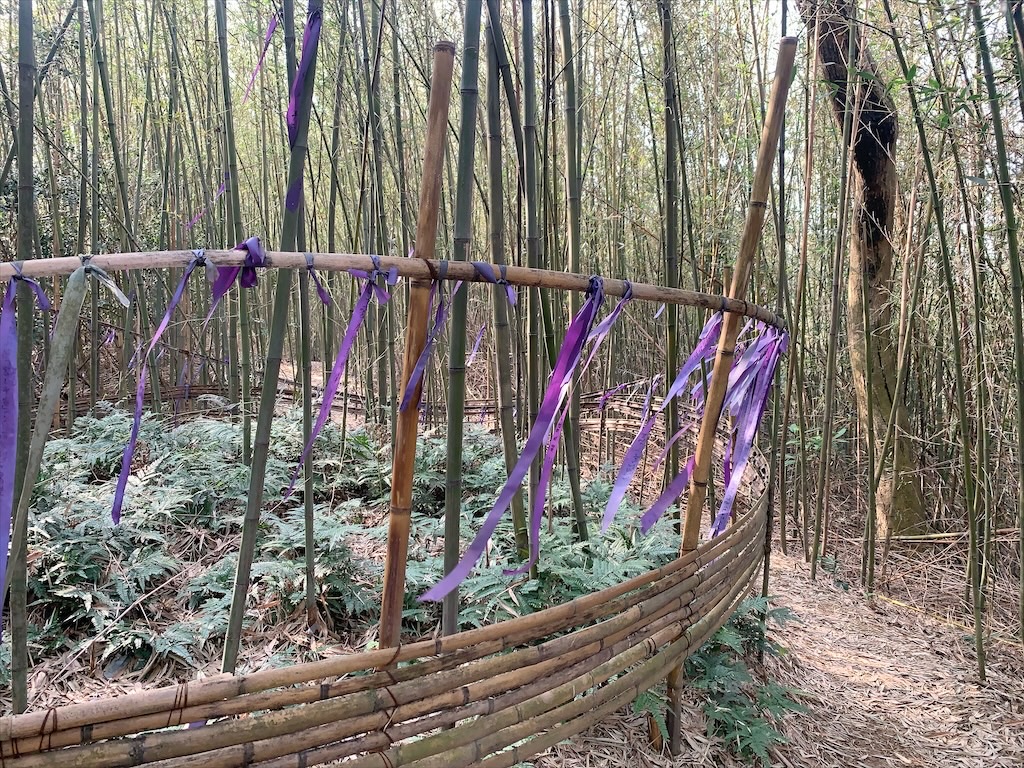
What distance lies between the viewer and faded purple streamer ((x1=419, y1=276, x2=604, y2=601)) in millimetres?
714

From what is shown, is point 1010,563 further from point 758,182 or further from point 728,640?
point 758,182

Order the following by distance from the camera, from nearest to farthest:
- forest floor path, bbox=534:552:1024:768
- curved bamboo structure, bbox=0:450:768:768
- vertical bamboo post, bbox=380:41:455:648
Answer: curved bamboo structure, bbox=0:450:768:768 → vertical bamboo post, bbox=380:41:455:648 → forest floor path, bbox=534:552:1024:768

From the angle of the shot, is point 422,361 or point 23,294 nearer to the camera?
point 422,361

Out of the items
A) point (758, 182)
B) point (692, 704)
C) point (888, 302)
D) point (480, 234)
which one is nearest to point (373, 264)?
point (758, 182)

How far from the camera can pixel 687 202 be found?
235 centimetres

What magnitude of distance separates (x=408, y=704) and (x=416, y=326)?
458 millimetres

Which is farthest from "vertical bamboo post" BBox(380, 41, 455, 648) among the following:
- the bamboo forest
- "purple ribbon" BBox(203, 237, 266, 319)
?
"purple ribbon" BBox(203, 237, 266, 319)

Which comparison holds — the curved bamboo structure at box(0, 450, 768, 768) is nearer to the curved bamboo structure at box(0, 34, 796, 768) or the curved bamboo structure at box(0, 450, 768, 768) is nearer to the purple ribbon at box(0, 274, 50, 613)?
the curved bamboo structure at box(0, 34, 796, 768)

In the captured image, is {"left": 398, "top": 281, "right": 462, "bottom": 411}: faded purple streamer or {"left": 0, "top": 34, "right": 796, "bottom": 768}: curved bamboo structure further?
{"left": 398, "top": 281, "right": 462, "bottom": 411}: faded purple streamer

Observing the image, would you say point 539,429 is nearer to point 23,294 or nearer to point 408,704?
point 408,704

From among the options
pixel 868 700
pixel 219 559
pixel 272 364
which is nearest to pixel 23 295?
pixel 272 364

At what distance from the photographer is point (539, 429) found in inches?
31.0

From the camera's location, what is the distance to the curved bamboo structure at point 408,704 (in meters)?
0.65

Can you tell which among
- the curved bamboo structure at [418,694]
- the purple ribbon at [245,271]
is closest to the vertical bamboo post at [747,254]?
the curved bamboo structure at [418,694]
